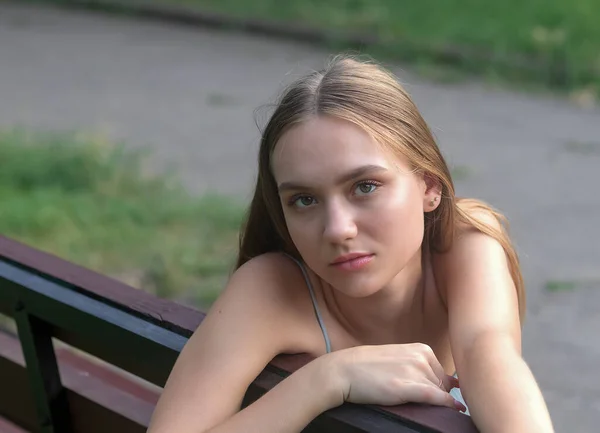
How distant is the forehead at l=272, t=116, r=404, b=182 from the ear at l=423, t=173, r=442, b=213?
6.6 inches

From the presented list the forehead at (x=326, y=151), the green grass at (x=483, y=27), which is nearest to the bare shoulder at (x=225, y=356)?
the forehead at (x=326, y=151)

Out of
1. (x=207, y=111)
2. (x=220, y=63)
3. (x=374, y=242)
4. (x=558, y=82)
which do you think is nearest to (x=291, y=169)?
(x=374, y=242)

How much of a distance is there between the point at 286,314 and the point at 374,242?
8.4 inches

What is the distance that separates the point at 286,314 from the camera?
5.35ft

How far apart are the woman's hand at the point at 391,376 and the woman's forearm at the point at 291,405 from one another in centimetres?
2

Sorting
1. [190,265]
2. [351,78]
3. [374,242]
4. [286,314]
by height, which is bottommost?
[190,265]

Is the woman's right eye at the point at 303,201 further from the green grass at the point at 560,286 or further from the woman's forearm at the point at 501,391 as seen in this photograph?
the green grass at the point at 560,286

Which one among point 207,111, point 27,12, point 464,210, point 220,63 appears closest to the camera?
point 464,210

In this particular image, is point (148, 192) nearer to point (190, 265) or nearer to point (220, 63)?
point (190, 265)

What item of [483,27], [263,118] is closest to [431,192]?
[263,118]

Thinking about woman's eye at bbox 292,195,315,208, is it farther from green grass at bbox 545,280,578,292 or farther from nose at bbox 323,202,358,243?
green grass at bbox 545,280,578,292

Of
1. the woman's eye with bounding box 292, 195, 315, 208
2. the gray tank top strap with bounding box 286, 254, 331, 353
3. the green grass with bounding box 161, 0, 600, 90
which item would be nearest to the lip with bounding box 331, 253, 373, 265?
the woman's eye with bounding box 292, 195, 315, 208

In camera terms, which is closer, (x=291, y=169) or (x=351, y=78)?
(x=291, y=169)

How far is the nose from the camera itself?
1.48 metres
